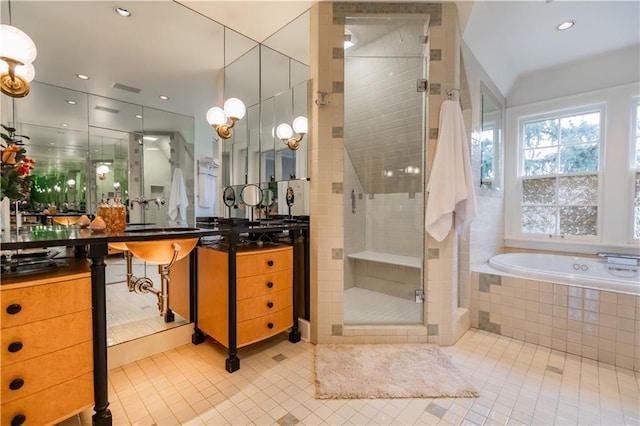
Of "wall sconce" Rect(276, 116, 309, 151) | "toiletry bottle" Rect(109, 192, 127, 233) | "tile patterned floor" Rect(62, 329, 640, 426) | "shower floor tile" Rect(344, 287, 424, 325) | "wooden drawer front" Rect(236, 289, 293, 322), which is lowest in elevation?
"tile patterned floor" Rect(62, 329, 640, 426)

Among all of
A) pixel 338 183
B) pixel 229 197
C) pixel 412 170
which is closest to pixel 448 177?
pixel 412 170

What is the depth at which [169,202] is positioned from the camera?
207 cm

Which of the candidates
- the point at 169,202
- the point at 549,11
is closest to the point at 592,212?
the point at 549,11

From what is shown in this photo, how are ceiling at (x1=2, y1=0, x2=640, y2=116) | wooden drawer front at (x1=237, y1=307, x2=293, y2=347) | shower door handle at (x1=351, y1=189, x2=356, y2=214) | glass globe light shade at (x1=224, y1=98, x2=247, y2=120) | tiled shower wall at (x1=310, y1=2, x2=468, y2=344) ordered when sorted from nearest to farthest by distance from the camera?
ceiling at (x1=2, y1=0, x2=640, y2=116)
wooden drawer front at (x1=237, y1=307, x2=293, y2=347)
tiled shower wall at (x1=310, y1=2, x2=468, y2=344)
glass globe light shade at (x1=224, y1=98, x2=247, y2=120)
shower door handle at (x1=351, y1=189, x2=356, y2=214)

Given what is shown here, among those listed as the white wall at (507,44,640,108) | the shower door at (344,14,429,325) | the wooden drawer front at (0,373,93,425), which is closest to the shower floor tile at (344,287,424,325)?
the shower door at (344,14,429,325)

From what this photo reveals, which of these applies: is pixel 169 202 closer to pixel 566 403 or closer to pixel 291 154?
pixel 291 154

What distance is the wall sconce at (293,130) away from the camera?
7.31 ft

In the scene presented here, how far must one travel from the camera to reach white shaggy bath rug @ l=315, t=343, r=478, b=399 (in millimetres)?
1457

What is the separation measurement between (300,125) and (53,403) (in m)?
2.11

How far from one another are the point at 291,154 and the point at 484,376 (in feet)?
6.90

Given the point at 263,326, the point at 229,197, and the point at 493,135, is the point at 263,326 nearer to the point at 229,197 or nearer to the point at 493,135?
the point at 229,197

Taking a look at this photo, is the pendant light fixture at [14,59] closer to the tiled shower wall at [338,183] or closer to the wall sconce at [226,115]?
the wall sconce at [226,115]

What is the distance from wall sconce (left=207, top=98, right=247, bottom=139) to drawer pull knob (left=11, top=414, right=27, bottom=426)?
179cm

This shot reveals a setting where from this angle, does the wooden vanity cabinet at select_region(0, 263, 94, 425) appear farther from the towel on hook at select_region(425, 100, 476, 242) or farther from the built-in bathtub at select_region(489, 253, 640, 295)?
the built-in bathtub at select_region(489, 253, 640, 295)
